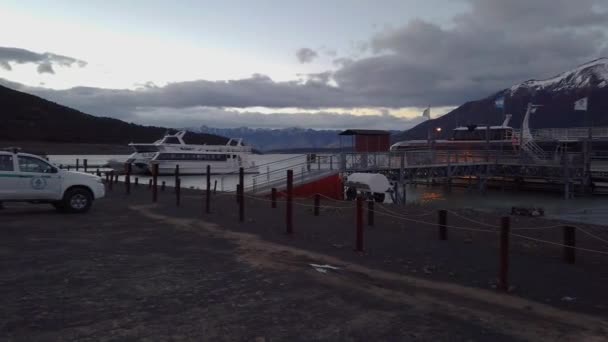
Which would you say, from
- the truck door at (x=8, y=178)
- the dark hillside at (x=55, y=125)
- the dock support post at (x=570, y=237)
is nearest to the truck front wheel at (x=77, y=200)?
the truck door at (x=8, y=178)

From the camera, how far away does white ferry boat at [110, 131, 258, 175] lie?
202ft

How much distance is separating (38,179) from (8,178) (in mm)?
777

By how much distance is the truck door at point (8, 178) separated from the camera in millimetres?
13320

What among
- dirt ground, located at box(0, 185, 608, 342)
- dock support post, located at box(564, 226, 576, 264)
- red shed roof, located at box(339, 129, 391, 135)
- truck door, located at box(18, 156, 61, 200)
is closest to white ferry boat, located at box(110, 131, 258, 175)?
red shed roof, located at box(339, 129, 391, 135)

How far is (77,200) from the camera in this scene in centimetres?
1484

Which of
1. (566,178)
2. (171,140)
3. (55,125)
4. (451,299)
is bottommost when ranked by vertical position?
(566,178)

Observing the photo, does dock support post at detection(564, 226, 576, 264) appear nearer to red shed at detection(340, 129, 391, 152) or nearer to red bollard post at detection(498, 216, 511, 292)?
red bollard post at detection(498, 216, 511, 292)

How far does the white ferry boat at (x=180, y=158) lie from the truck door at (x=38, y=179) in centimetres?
4469

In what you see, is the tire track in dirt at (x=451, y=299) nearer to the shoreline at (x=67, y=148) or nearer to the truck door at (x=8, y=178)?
the truck door at (x=8, y=178)

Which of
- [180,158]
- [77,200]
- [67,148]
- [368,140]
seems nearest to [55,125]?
[67,148]

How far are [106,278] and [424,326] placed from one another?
15.3 ft

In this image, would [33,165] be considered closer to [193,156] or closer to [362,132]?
[362,132]

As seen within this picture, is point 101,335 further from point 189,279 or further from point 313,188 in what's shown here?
point 313,188

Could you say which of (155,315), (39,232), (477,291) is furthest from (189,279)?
(39,232)
